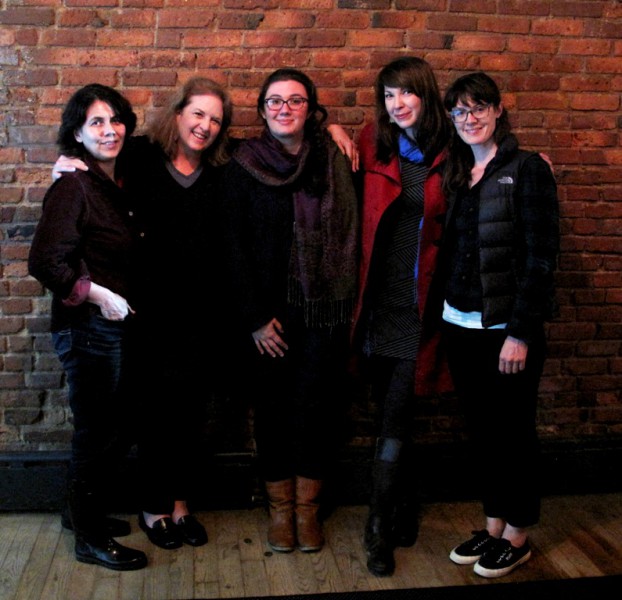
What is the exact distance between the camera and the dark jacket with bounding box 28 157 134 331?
2.70 metres

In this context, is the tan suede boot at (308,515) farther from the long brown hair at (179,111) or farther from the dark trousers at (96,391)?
the long brown hair at (179,111)

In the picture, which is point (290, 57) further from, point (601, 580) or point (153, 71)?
point (601, 580)

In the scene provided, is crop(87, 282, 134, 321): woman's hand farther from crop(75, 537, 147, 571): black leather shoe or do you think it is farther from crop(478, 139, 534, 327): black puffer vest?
crop(478, 139, 534, 327): black puffer vest

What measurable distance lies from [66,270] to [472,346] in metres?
1.43

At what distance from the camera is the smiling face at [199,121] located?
114 inches

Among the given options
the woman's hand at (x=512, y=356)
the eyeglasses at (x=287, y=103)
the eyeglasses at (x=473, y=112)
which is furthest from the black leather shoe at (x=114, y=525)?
the eyeglasses at (x=473, y=112)

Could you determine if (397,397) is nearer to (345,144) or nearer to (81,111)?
(345,144)

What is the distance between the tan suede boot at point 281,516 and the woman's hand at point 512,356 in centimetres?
98

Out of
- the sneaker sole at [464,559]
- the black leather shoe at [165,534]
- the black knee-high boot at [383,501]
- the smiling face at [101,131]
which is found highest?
the smiling face at [101,131]

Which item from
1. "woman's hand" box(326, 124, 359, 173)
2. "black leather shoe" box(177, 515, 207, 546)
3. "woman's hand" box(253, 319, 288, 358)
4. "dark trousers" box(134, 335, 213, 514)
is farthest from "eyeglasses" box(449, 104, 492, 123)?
"black leather shoe" box(177, 515, 207, 546)

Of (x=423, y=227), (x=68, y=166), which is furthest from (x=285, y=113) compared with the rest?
(x=68, y=166)

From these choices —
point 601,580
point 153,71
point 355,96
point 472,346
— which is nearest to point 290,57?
point 355,96

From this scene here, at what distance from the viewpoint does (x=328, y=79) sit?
3273 millimetres

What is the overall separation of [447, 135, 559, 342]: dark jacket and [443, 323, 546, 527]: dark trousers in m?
0.11
